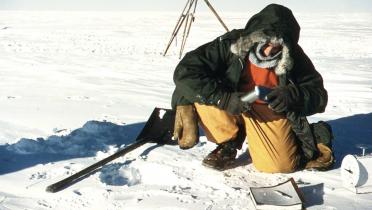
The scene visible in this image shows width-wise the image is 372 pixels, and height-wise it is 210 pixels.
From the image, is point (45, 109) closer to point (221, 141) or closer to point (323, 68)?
point (221, 141)

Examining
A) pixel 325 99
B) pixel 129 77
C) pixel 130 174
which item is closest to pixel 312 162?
pixel 325 99

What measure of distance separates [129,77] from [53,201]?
5.19 meters

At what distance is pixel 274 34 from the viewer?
2.77 meters

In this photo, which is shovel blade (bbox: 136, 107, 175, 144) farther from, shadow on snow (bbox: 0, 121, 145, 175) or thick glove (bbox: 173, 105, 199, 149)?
thick glove (bbox: 173, 105, 199, 149)

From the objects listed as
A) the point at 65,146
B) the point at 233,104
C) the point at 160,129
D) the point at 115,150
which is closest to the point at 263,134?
the point at 233,104

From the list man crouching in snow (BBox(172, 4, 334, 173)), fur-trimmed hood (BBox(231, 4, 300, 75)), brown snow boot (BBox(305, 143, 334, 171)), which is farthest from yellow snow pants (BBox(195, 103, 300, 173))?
fur-trimmed hood (BBox(231, 4, 300, 75))

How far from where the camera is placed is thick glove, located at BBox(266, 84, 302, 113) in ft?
→ 8.79

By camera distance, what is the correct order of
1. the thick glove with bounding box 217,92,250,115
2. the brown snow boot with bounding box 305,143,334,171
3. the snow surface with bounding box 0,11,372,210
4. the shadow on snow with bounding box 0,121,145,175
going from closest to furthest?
the snow surface with bounding box 0,11,372,210, the thick glove with bounding box 217,92,250,115, the brown snow boot with bounding box 305,143,334,171, the shadow on snow with bounding box 0,121,145,175

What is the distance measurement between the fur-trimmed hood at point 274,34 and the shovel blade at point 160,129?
0.94 m

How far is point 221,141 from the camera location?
9.84 ft

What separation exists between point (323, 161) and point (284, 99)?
0.56 m

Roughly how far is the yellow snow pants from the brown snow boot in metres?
0.11

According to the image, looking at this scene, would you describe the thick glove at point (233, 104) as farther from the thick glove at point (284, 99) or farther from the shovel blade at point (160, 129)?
the shovel blade at point (160, 129)

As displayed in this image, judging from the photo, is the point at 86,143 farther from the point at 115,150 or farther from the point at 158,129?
the point at 158,129
